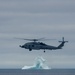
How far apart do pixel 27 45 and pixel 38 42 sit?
5493mm

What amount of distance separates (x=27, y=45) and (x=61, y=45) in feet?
79.3

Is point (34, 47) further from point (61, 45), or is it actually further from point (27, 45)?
point (61, 45)

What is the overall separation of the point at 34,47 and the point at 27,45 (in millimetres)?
2537

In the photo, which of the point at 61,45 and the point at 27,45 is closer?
the point at 27,45

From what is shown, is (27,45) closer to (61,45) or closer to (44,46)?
(44,46)

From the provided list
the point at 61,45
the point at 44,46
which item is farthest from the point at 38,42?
the point at 61,45

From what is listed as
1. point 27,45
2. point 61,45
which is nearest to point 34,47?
point 27,45

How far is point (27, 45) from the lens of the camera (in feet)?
578

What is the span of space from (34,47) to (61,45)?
23.5 m

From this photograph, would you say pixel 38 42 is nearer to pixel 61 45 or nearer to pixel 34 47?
pixel 34 47

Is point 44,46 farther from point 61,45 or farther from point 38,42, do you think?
point 61,45

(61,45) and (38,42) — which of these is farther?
(61,45)

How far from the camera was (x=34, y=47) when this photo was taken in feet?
577

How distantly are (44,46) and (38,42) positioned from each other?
8.38 feet
